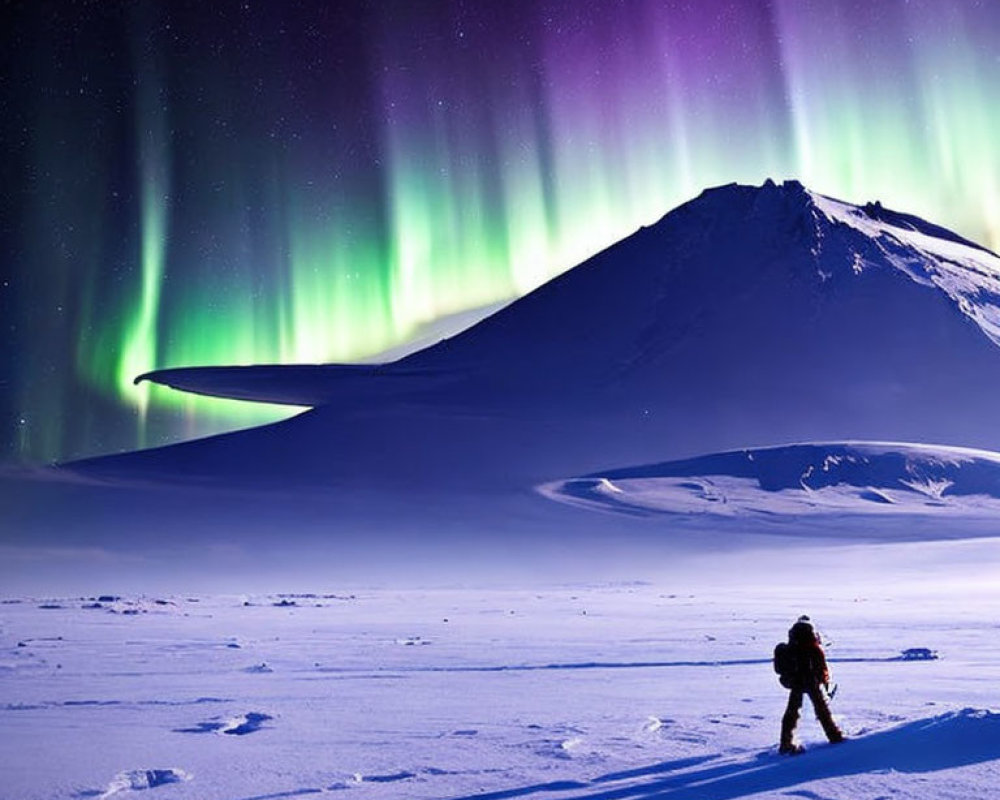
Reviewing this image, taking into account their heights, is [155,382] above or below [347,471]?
above

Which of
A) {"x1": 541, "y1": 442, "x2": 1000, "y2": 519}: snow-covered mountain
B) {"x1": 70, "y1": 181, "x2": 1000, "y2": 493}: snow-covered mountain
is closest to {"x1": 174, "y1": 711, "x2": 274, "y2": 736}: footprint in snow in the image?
{"x1": 541, "y1": 442, "x2": 1000, "y2": 519}: snow-covered mountain

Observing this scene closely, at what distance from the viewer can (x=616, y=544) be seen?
72.0 meters

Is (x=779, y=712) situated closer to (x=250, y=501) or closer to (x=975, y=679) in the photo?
(x=975, y=679)

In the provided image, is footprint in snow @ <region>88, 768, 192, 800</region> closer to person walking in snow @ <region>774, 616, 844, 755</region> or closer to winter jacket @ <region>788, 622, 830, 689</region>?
person walking in snow @ <region>774, 616, 844, 755</region>

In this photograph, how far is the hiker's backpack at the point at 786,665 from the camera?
11.5m

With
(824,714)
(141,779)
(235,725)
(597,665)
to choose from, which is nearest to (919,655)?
(597,665)

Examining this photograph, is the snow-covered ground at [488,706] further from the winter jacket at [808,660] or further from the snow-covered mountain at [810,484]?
the snow-covered mountain at [810,484]

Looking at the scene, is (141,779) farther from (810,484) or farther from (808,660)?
(810,484)

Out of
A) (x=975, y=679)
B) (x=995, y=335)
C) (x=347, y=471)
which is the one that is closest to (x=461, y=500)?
(x=347, y=471)

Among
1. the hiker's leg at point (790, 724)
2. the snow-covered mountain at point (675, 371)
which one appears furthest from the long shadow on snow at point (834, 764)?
the snow-covered mountain at point (675, 371)

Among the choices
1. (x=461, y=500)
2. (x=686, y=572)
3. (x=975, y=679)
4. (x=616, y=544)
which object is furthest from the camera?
(x=461, y=500)

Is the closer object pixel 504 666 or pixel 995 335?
pixel 504 666

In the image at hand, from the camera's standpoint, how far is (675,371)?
120 m

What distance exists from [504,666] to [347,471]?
261 feet
